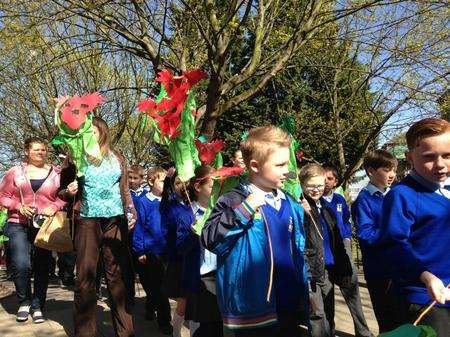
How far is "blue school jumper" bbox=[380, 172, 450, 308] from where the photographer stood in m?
2.31

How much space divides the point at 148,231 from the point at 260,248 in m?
2.71

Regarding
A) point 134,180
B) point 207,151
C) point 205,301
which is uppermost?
point 207,151

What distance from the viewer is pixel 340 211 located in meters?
4.85

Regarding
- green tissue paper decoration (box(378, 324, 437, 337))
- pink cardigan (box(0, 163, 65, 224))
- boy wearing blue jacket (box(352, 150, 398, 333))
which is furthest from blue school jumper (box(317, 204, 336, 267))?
pink cardigan (box(0, 163, 65, 224))

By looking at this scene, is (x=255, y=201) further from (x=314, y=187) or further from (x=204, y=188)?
(x=314, y=187)

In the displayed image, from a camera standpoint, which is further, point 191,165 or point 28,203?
point 28,203

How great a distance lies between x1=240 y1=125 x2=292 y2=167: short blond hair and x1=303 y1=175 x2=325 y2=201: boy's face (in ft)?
5.11

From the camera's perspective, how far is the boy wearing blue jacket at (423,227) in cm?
231

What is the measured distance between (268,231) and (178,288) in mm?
1777

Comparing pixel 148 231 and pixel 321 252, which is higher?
pixel 148 231

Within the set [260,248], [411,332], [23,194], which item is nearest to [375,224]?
[260,248]

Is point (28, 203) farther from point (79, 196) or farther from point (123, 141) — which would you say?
point (123, 141)

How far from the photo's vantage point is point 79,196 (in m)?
4.10

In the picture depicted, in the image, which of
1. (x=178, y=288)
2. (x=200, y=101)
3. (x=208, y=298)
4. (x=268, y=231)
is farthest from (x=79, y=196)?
(x=200, y=101)
